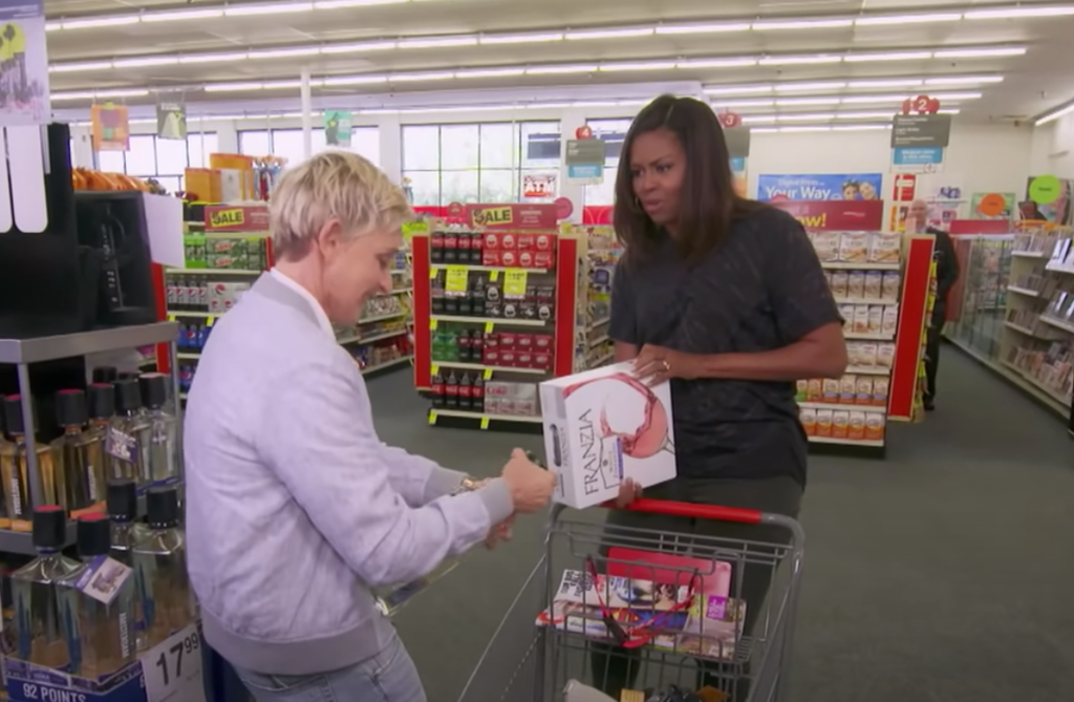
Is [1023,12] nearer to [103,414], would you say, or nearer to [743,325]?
[743,325]

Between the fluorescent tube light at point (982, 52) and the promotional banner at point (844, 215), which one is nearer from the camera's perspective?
the promotional banner at point (844, 215)

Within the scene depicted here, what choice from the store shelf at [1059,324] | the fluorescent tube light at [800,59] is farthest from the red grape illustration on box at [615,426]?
the fluorescent tube light at [800,59]

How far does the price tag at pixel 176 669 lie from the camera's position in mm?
1576

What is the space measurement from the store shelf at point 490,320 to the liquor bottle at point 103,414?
16.8 ft

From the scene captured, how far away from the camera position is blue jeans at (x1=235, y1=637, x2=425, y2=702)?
4.28 feet

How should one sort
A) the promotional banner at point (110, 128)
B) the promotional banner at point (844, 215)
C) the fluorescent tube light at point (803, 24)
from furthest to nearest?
1. the promotional banner at point (110, 128)
2. the fluorescent tube light at point (803, 24)
3. the promotional banner at point (844, 215)

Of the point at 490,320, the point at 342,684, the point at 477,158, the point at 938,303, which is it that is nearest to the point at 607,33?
the point at 938,303

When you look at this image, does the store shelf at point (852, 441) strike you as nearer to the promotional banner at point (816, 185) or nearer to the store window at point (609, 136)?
the store window at point (609, 136)

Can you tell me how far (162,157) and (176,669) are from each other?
24922 millimetres

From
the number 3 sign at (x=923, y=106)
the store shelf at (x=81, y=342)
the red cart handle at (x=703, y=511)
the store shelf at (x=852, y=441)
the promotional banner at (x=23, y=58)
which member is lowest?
the store shelf at (x=852, y=441)

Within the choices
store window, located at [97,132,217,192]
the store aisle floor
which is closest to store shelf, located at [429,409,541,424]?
the store aisle floor

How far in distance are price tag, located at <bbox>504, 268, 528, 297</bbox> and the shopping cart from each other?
4881 mm

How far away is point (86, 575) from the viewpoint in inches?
57.5

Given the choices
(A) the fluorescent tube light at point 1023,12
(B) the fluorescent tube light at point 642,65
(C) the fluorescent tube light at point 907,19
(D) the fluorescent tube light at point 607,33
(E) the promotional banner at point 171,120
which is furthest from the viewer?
(E) the promotional banner at point 171,120
